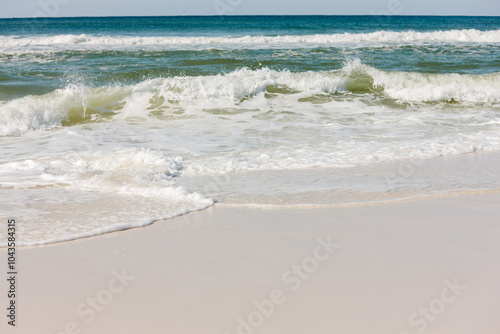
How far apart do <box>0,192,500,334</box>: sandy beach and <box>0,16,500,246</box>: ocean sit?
0.48m

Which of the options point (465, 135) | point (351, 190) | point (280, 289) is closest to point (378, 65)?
point (465, 135)

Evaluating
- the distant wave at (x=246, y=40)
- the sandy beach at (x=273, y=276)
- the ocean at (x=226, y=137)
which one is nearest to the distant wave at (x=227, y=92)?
the ocean at (x=226, y=137)

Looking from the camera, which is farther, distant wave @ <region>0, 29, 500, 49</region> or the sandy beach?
distant wave @ <region>0, 29, 500, 49</region>

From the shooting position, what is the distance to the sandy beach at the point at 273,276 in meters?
2.68

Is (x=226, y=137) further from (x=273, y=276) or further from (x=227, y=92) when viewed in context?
(x=273, y=276)

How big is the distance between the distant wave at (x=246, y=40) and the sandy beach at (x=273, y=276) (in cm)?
2099

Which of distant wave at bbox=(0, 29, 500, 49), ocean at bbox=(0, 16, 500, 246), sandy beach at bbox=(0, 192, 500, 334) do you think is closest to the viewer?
sandy beach at bbox=(0, 192, 500, 334)

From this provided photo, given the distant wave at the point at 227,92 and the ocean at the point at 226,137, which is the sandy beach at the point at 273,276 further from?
the distant wave at the point at 227,92

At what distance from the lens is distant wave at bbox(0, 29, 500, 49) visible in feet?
82.6

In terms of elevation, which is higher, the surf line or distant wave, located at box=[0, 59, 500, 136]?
distant wave, located at box=[0, 59, 500, 136]

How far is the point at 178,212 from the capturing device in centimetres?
446

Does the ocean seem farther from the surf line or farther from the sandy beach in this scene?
the sandy beach

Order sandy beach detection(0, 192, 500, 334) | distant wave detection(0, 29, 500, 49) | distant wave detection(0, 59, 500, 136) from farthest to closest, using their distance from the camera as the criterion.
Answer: distant wave detection(0, 29, 500, 49) → distant wave detection(0, 59, 500, 136) → sandy beach detection(0, 192, 500, 334)

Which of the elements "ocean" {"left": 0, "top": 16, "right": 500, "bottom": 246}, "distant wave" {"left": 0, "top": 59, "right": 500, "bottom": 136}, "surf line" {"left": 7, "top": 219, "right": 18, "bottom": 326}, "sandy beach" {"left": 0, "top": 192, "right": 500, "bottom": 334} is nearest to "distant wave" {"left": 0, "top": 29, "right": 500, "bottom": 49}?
"ocean" {"left": 0, "top": 16, "right": 500, "bottom": 246}
